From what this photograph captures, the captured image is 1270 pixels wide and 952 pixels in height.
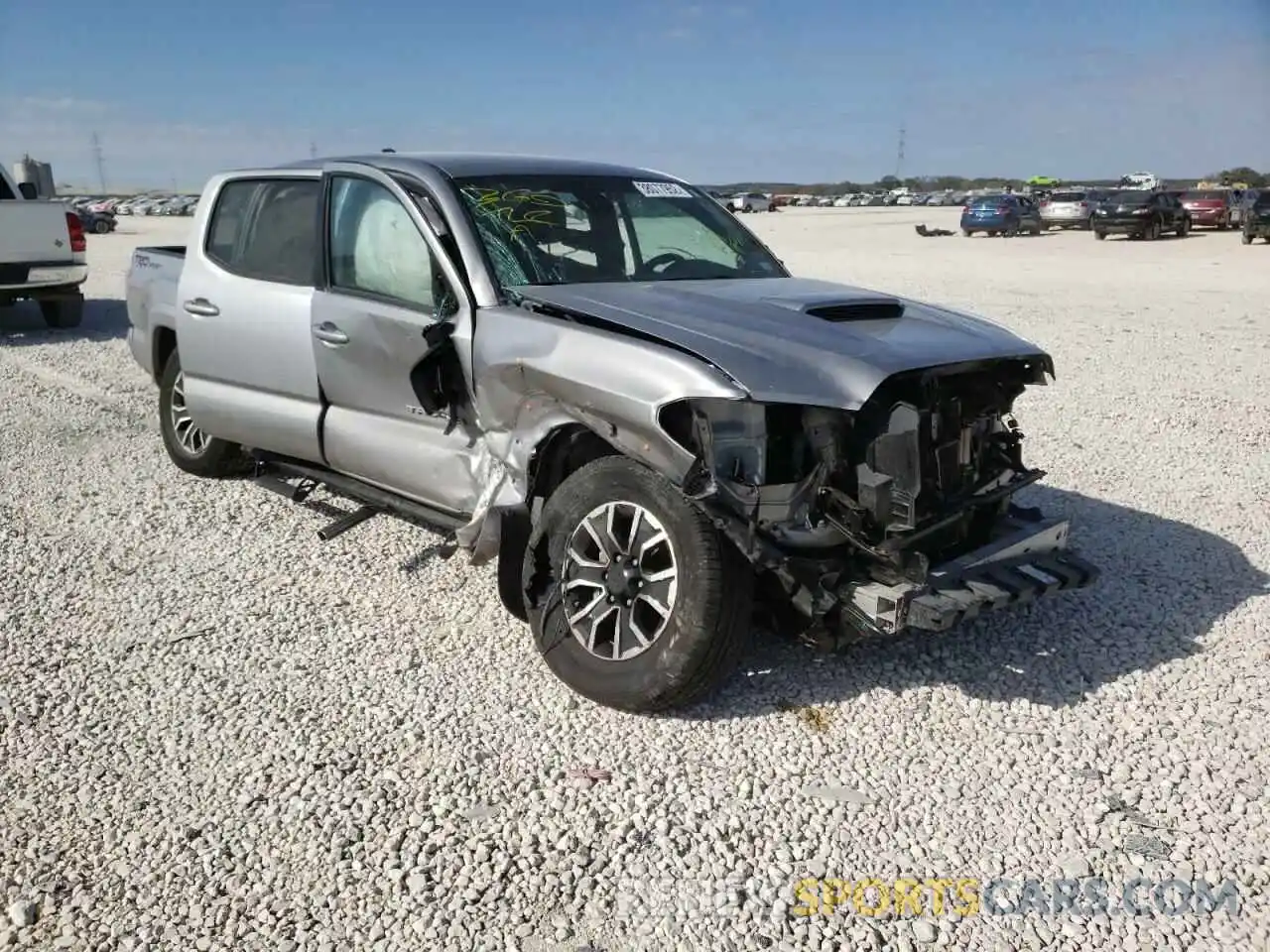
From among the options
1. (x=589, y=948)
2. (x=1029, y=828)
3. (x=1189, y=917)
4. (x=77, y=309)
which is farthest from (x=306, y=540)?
(x=77, y=309)

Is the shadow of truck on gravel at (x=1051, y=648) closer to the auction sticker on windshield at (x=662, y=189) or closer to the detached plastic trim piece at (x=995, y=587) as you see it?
the detached plastic trim piece at (x=995, y=587)

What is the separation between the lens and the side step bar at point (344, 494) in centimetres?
466

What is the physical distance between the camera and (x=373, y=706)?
377 centimetres

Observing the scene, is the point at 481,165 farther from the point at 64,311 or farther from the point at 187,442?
the point at 64,311

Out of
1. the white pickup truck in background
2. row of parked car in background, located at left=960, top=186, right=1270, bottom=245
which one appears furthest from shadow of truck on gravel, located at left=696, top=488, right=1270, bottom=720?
row of parked car in background, located at left=960, top=186, right=1270, bottom=245

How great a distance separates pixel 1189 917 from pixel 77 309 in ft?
44.2

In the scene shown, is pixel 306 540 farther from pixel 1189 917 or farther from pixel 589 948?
pixel 1189 917

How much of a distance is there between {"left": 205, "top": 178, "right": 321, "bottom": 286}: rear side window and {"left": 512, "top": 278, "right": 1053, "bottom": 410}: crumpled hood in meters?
1.52

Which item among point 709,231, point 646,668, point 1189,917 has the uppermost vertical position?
point 709,231

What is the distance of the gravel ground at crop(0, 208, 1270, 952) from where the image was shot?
8.96ft

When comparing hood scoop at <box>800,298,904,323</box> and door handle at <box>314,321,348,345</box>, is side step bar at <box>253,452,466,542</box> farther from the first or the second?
hood scoop at <box>800,298,904,323</box>

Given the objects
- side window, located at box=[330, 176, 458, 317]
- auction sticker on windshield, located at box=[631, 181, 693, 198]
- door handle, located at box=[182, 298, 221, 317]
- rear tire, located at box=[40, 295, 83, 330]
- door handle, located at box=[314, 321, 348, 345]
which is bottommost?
rear tire, located at box=[40, 295, 83, 330]

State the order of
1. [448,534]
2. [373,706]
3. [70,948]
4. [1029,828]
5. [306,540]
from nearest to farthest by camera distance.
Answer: [70,948]
[1029,828]
[373,706]
[448,534]
[306,540]

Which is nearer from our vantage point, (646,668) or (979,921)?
(979,921)
